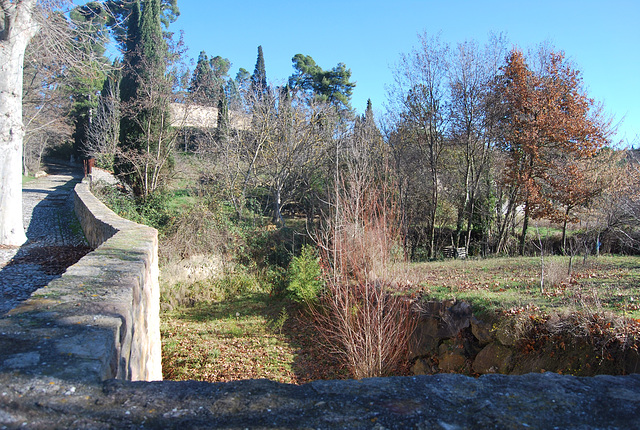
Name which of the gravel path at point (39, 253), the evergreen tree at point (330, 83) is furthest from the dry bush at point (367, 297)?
the evergreen tree at point (330, 83)

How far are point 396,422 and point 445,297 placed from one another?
6751 millimetres

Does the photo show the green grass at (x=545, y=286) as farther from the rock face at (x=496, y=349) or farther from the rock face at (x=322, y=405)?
the rock face at (x=322, y=405)

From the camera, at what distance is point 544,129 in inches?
593

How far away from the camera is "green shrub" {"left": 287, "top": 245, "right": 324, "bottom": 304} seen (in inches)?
421

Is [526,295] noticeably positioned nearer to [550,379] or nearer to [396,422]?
[550,379]

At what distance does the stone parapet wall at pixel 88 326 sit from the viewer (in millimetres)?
1920

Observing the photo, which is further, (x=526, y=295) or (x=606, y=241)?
(x=606, y=241)

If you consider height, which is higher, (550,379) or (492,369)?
(550,379)

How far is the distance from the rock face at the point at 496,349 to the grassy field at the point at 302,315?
0.30 meters

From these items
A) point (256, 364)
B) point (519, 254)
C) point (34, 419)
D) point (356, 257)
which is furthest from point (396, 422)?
point (519, 254)

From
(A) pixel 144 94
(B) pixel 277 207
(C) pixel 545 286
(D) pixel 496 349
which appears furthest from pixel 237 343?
(A) pixel 144 94

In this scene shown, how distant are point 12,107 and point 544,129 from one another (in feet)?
51.9

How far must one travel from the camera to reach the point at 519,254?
1686 cm

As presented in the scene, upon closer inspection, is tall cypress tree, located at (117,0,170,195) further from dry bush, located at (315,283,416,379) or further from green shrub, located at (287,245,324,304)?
dry bush, located at (315,283,416,379)
